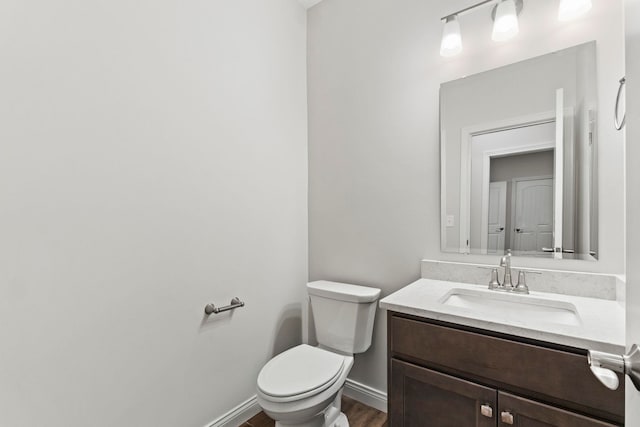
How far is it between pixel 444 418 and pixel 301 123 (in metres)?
1.84

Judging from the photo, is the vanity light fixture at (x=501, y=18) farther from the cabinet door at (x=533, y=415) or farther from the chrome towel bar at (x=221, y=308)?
the chrome towel bar at (x=221, y=308)

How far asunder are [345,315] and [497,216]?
0.95 m

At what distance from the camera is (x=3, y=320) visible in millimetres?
970

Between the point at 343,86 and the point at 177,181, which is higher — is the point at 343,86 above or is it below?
above

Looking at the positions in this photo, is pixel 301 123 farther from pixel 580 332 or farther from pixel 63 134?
pixel 580 332

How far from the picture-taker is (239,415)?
1.69 metres

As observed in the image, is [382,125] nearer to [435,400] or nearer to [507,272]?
[507,272]

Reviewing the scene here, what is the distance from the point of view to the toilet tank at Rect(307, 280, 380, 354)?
1.68 m

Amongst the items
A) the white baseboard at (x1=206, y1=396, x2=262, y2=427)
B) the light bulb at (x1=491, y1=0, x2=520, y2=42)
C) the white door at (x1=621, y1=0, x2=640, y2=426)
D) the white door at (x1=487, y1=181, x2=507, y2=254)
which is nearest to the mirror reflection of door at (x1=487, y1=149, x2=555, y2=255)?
the white door at (x1=487, y1=181, x2=507, y2=254)

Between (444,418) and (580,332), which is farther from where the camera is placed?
(444,418)

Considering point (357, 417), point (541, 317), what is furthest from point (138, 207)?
point (541, 317)

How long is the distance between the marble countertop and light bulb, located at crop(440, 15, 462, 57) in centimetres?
119

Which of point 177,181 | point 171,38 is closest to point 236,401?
point 177,181

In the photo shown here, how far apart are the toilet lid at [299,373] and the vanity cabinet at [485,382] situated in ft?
1.01
